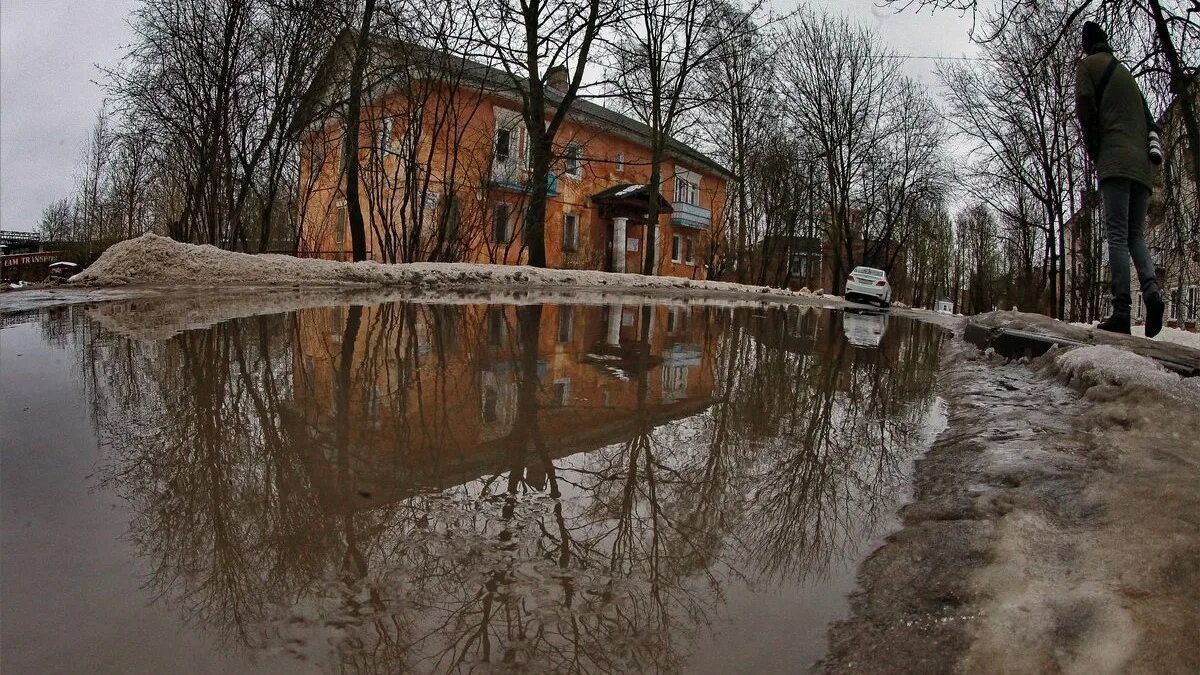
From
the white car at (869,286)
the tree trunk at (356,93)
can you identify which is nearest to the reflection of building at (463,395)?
the tree trunk at (356,93)

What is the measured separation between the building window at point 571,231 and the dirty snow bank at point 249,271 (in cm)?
2057

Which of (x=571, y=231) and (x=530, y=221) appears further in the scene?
(x=571, y=231)

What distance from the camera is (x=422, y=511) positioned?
2.05 metres

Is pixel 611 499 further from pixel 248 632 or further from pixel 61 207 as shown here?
pixel 61 207

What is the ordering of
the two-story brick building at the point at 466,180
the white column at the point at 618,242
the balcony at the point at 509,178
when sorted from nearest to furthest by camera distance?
the two-story brick building at the point at 466,180, the balcony at the point at 509,178, the white column at the point at 618,242

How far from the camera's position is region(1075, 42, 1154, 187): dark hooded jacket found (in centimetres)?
537

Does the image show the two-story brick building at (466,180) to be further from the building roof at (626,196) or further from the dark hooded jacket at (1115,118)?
the dark hooded jacket at (1115,118)

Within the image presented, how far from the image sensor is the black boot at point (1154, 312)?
5468 mm

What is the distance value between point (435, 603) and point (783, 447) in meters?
1.87

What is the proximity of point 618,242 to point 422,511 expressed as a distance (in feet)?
109

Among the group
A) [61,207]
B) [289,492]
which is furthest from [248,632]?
[61,207]

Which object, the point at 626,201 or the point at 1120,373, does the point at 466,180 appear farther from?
the point at 626,201

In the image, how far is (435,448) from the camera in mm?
2635

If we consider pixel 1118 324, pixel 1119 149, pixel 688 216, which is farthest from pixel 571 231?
pixel 1119 149
